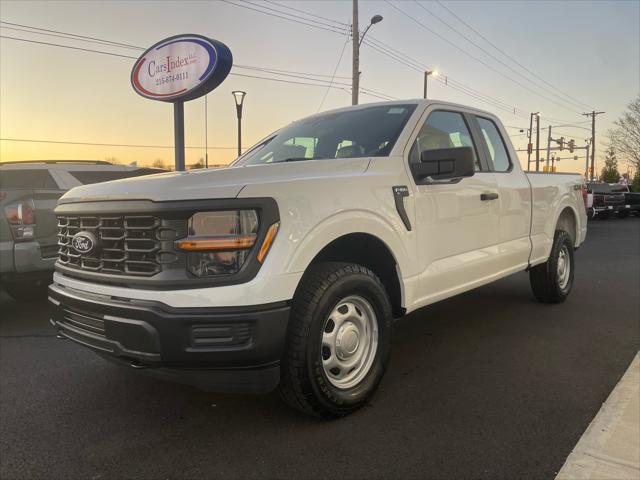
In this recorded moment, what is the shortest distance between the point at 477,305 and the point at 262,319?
3.96 m

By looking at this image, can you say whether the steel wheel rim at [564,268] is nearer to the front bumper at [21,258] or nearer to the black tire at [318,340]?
the black tire at [318,340]

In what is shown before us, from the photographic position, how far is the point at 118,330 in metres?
2.51

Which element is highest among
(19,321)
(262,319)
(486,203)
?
(486,203)

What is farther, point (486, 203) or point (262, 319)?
point (486, 203)

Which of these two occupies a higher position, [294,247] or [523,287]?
[294,247]

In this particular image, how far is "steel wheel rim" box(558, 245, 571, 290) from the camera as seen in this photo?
18.8 ft

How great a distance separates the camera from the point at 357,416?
2.96m

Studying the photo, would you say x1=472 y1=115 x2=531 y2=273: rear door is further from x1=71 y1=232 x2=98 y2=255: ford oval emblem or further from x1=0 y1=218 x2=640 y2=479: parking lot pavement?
x1=71 y1=232 x2=98 y2=255: ford oval emblem

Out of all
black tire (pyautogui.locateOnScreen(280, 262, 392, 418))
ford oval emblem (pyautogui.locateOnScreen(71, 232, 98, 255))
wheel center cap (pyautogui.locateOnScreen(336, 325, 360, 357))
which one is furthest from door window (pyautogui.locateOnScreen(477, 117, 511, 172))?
ford oval emblem (pyautogui.locateOnScreen(71, 232, 98, 255))

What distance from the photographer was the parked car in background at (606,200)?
23641 mm

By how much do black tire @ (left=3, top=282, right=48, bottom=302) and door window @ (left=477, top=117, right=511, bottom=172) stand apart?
17.6ft

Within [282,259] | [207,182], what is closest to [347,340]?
[282,259]

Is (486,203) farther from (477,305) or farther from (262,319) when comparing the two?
(262,319)

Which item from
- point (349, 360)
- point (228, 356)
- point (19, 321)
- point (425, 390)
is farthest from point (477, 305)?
point (19, 321)
